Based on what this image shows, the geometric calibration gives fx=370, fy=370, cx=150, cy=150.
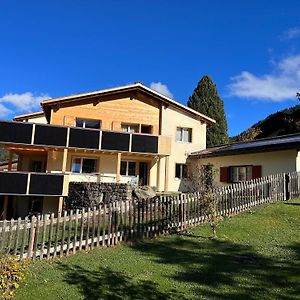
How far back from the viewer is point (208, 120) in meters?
29.6

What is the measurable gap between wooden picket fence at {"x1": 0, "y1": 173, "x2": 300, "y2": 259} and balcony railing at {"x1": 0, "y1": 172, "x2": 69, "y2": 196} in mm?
8027

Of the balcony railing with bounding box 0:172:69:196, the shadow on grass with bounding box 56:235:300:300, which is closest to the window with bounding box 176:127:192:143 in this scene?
the balcony railing with bounding box 0:172:69:196

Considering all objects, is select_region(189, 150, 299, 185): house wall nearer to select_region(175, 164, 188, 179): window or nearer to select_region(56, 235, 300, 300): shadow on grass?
select_region(175, 164, 188, 179): window

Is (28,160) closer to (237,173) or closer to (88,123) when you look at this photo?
(88,123)

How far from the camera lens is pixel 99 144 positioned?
23.7 meters

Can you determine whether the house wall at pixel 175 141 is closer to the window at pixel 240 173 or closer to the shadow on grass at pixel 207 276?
the window at pixel 240 173

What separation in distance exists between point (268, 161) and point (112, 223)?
39.7 feet

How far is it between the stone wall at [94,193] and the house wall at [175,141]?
6.59 m

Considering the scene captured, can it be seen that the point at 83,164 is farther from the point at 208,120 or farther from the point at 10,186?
the point at 208,120

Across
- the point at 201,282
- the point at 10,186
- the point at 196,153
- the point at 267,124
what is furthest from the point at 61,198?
the point at 267,124

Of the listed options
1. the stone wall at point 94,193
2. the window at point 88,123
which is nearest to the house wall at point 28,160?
the window at point 88,123

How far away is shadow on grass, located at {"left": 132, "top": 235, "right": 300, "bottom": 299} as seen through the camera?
7.73 meters

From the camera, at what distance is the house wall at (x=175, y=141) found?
2810 cm

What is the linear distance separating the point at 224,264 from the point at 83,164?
57.3 feet
